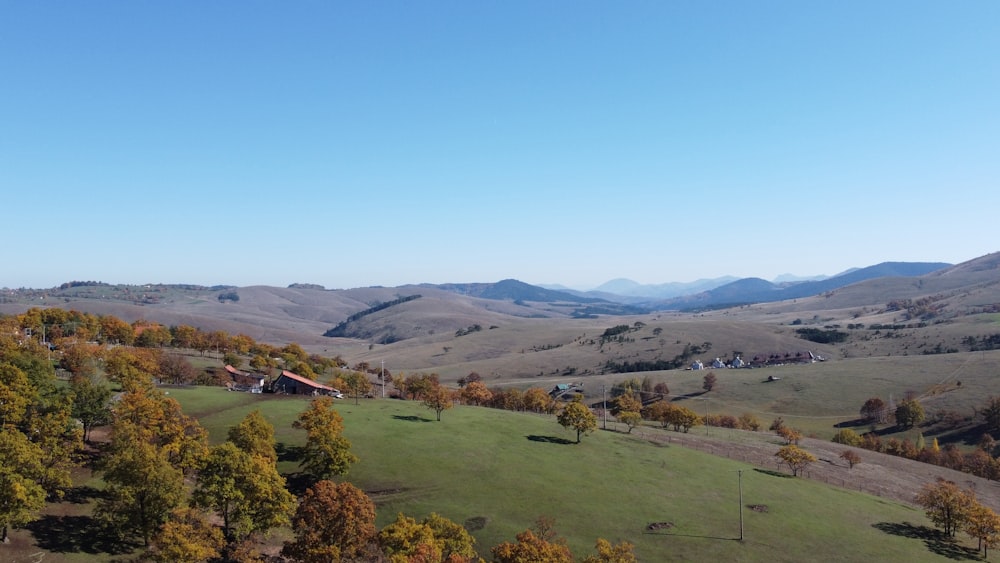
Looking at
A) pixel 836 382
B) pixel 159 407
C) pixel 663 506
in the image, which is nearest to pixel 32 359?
pixel 159 407


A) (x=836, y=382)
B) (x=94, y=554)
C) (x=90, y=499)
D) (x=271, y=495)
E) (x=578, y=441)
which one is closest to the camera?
(x=94, y=554)

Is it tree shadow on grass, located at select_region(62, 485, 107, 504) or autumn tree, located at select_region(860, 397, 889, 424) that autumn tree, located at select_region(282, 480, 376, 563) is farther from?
autumn tree, located at select_region(860, 397, 889, 424)

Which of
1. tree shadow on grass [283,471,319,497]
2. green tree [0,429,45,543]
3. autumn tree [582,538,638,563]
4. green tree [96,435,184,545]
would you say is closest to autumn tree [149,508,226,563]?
green tree [96,435,184,545]

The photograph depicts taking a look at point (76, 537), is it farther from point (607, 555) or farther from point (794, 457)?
point (794, 457)

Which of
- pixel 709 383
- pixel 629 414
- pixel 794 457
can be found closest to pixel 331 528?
pixel 629 414

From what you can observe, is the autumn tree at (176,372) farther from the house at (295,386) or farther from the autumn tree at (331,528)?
the autumn tree at (331,528)

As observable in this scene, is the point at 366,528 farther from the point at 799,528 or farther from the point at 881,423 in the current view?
the point at 881,423
